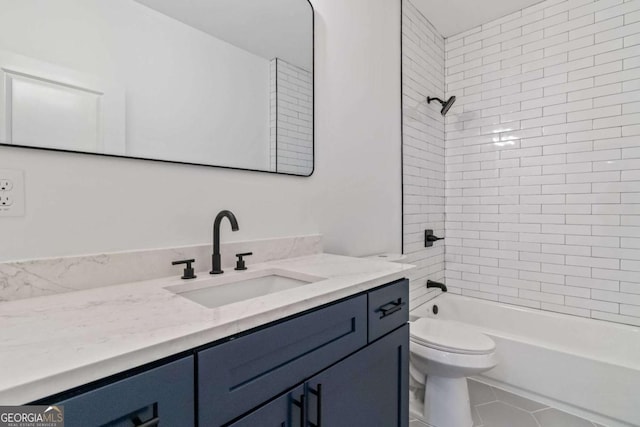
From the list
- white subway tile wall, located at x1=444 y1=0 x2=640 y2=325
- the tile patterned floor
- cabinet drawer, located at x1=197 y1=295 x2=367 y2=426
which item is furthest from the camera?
white subway tile wall, located at x1=444 y1=0 x2=640 y2=325

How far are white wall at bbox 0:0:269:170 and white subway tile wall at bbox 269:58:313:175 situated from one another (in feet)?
0.16

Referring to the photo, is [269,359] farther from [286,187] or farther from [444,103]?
[444,103]

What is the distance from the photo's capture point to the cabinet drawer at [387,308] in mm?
1047

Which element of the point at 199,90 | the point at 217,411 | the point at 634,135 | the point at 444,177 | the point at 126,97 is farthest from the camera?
the point at 444,177

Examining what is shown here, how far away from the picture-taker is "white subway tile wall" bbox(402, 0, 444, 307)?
2264mm

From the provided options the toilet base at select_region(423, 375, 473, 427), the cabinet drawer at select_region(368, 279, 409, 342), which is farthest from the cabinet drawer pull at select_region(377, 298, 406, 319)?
the toilet base at select_region(423, 375, 473, 427)

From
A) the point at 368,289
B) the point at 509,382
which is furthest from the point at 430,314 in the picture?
the point at 368,289

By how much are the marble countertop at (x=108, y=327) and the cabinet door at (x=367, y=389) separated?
23 centimetres

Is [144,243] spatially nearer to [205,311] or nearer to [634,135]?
[205,311]

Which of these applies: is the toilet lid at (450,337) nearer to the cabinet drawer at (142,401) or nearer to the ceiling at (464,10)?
the cabinet drawer at (142,401)

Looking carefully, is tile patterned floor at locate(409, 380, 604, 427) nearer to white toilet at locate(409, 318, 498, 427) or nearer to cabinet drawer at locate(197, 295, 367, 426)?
white toilet at locate(409, 318, 498, 427)

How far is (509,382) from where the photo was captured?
199 centimetres

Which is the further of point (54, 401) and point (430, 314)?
point (430, 314)

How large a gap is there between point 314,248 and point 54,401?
115cm
